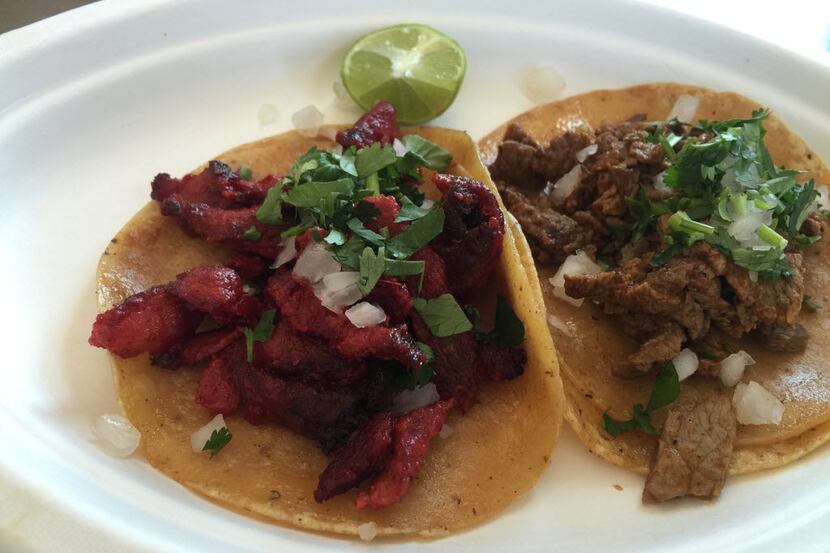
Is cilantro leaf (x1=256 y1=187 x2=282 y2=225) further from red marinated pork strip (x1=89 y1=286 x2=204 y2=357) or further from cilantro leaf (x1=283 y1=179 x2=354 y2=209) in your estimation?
red marinated pork strip (x1=89 y1=286 x2=204 y2=357)

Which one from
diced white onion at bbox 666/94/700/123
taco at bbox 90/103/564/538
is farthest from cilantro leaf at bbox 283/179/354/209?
diced white onion at bbox 666/94/700/123

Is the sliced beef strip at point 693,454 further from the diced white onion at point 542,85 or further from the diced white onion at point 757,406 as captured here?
the diced white onion at point 542,85

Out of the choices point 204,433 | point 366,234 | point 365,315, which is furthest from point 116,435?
point 366,234

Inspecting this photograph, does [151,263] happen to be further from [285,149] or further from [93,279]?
[285,149]

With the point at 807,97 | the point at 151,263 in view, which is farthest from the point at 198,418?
the point at 807,97

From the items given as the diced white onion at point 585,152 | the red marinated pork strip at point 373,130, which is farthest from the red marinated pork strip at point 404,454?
the diced white onion at point 585,152

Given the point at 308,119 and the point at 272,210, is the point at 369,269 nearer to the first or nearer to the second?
the point at 272,210
